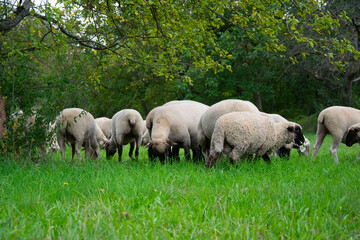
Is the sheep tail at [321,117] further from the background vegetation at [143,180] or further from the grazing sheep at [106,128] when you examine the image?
→ the grazing sheep at [106,128]

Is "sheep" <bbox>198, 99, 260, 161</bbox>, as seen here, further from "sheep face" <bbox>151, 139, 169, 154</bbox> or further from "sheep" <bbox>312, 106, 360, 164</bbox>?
"sheep" <bbox>312, 106, 360, 164</bbox>

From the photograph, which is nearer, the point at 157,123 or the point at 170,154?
the point at 157,123

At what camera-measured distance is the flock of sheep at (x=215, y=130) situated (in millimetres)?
5746

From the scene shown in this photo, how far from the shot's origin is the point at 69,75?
7125mm

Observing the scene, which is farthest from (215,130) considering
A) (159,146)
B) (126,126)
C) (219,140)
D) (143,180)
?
(126,126)

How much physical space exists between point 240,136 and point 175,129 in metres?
2.19

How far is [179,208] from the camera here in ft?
11.4

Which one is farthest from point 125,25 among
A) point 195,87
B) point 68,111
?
point 195,87

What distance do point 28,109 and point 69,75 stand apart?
40.9 inches

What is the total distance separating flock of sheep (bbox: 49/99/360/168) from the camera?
575 cm

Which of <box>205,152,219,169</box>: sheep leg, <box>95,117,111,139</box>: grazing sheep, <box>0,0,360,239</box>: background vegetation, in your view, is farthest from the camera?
<box>95,117,111,139</box>: grazing sheep

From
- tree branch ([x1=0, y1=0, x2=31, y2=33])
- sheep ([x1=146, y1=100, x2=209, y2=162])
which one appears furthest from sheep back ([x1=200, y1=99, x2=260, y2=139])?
tree branch ([x1=0, y1=0, x2=31, y2=33])

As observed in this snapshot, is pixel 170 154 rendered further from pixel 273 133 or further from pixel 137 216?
pixel 137 216

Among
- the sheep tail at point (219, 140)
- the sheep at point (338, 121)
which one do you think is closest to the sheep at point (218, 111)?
the sheep tail at point (219, 140)
